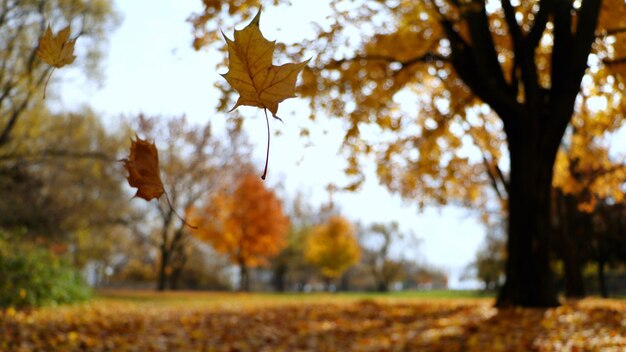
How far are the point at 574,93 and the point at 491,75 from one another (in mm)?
1041

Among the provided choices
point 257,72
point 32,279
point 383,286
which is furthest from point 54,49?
point 383,286

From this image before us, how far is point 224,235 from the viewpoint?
81.0ft

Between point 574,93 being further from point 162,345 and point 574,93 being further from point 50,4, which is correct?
point 50,4

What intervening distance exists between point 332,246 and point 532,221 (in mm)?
29229

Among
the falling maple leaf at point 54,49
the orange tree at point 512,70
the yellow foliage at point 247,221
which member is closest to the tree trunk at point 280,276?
the yellow foliage at point 247,221

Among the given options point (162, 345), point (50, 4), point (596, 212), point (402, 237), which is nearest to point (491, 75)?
point (162, 345)

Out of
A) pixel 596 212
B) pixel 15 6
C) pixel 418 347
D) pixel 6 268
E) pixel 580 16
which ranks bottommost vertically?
pixel 418 347

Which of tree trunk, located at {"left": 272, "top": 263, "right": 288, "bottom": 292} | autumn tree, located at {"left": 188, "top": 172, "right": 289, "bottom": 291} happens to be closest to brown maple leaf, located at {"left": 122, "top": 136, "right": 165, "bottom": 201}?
autumn tree, located at {"left": 188, "top": 172, "right": 289, "bottom": 291}

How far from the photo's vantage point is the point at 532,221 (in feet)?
22.5

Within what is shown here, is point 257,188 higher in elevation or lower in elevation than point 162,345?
higher

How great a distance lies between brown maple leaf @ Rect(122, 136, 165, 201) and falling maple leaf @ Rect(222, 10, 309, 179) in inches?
16.3

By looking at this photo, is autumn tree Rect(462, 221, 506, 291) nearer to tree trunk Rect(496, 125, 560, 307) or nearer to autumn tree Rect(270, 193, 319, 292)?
autumn tree Rect(270, 193, 319, 292)

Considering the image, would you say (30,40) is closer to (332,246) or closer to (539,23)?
(539,23)

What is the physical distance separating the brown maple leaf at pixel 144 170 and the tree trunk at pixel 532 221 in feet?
20.4
